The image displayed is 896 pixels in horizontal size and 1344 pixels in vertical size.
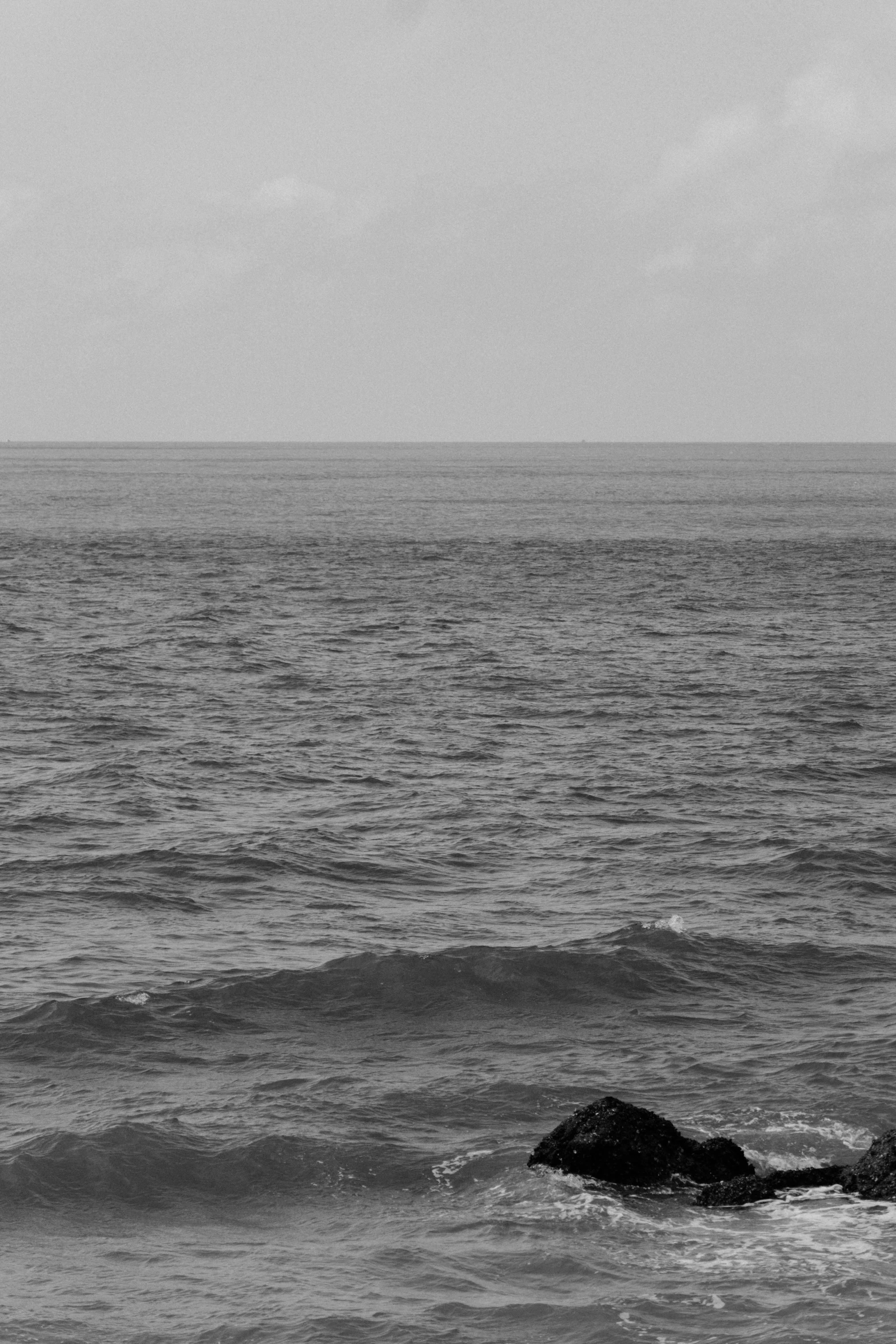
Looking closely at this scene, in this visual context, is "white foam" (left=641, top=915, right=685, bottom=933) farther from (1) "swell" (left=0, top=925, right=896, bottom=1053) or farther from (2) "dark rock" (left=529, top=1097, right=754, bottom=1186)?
(2) "dark rock" (left=529, top=1097, right=754, bottom=1186)

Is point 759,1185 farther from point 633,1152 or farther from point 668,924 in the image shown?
point 668,924

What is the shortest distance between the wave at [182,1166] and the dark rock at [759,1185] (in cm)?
367

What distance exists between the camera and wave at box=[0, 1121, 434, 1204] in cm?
1952

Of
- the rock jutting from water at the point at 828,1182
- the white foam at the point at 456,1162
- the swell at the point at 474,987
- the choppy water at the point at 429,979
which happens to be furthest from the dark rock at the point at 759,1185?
the swell at the point at 474,987

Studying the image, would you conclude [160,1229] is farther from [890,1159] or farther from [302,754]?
[302,754]

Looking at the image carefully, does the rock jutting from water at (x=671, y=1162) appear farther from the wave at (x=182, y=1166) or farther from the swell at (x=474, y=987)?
the swell at (x=474, y=987)

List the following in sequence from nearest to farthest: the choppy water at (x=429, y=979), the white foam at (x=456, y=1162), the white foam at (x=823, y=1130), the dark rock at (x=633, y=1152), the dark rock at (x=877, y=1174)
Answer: the choppy water at (x=429, y=979)
the dark rock at (x=877, y=1174)
the dark rock at (x=633, y=1152)
the white foam at (x=456, y=1162)
the white foam at (x=823, y=1130)

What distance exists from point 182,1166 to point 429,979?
6.86m

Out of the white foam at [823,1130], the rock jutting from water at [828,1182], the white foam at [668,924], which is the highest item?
the white foam at [668,924]

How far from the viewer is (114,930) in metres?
28.0

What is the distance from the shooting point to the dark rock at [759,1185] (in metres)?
18.8

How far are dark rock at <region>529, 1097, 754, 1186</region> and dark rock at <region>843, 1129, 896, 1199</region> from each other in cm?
128

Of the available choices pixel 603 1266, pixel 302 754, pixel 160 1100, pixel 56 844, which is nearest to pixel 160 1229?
pixel 160 1100

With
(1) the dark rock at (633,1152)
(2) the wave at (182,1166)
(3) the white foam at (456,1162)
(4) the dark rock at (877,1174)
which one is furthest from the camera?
(3) the white foam at (456,1162)
